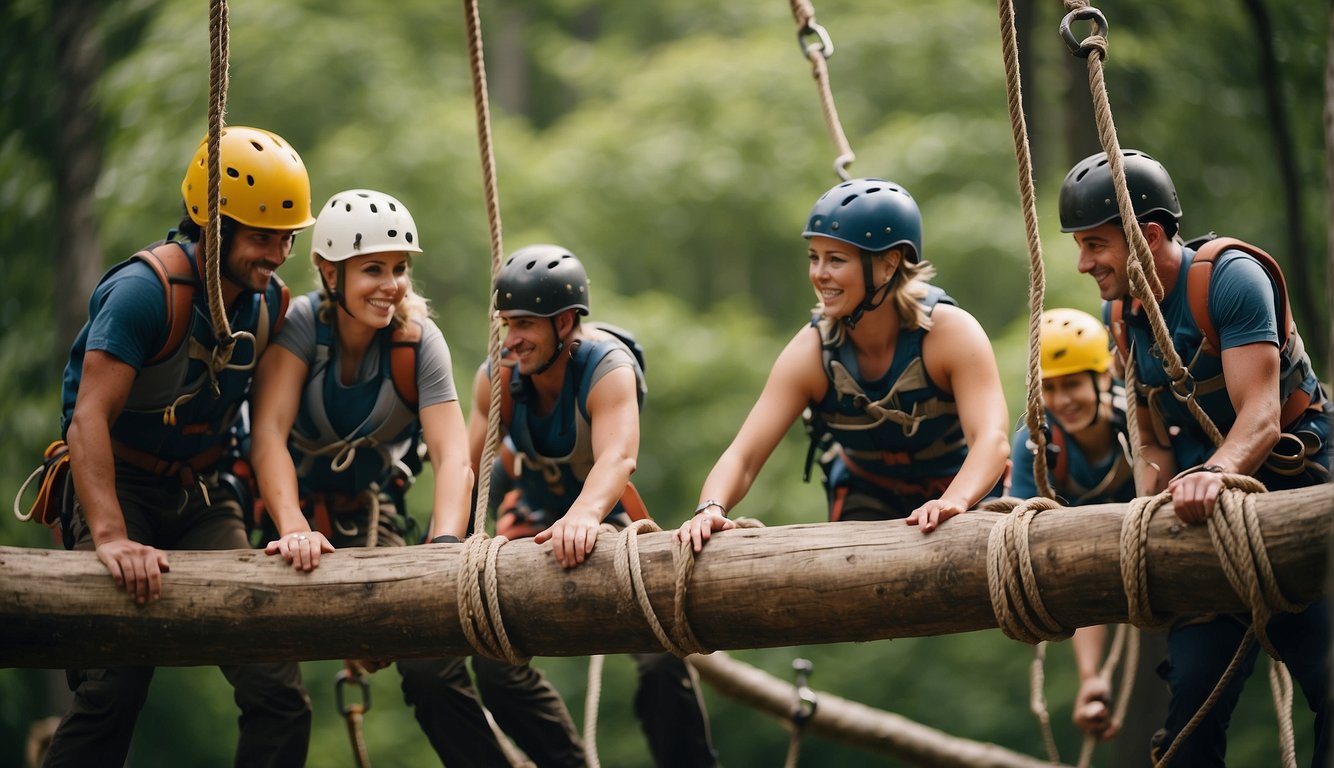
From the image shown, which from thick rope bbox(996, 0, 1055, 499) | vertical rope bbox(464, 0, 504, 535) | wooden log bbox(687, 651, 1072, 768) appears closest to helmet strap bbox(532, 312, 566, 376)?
vertical rope bbox(464, 0, 504, 535)

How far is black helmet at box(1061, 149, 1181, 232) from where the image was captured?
4.53 meters

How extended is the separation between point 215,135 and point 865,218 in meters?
2.10

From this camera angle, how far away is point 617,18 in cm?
1859

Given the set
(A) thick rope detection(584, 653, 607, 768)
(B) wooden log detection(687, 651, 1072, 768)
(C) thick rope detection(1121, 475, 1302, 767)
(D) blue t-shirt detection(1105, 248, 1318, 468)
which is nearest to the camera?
(C) thick rope detection(1121, 475, 1302, 767)

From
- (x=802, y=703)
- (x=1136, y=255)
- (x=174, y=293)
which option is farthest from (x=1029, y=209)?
(x=802, y=703)

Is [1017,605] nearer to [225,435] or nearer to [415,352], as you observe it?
[415,352]

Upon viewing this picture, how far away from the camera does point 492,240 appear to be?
15.6 ft

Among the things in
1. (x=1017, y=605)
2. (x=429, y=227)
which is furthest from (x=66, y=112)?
(x=1017, y=605)

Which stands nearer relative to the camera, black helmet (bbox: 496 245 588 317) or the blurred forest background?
black helmet (bbox: 496 245 588 317)

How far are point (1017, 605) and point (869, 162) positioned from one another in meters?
10.2

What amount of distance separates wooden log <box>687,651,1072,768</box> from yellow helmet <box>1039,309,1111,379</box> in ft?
7.72

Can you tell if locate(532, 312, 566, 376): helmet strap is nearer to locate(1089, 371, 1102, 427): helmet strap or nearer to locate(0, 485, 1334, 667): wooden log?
locate(0, 485, 1334, 667): wooden log

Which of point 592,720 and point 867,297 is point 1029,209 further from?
point 592,720

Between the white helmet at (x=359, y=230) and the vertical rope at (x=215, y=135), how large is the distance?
0.61 meters
